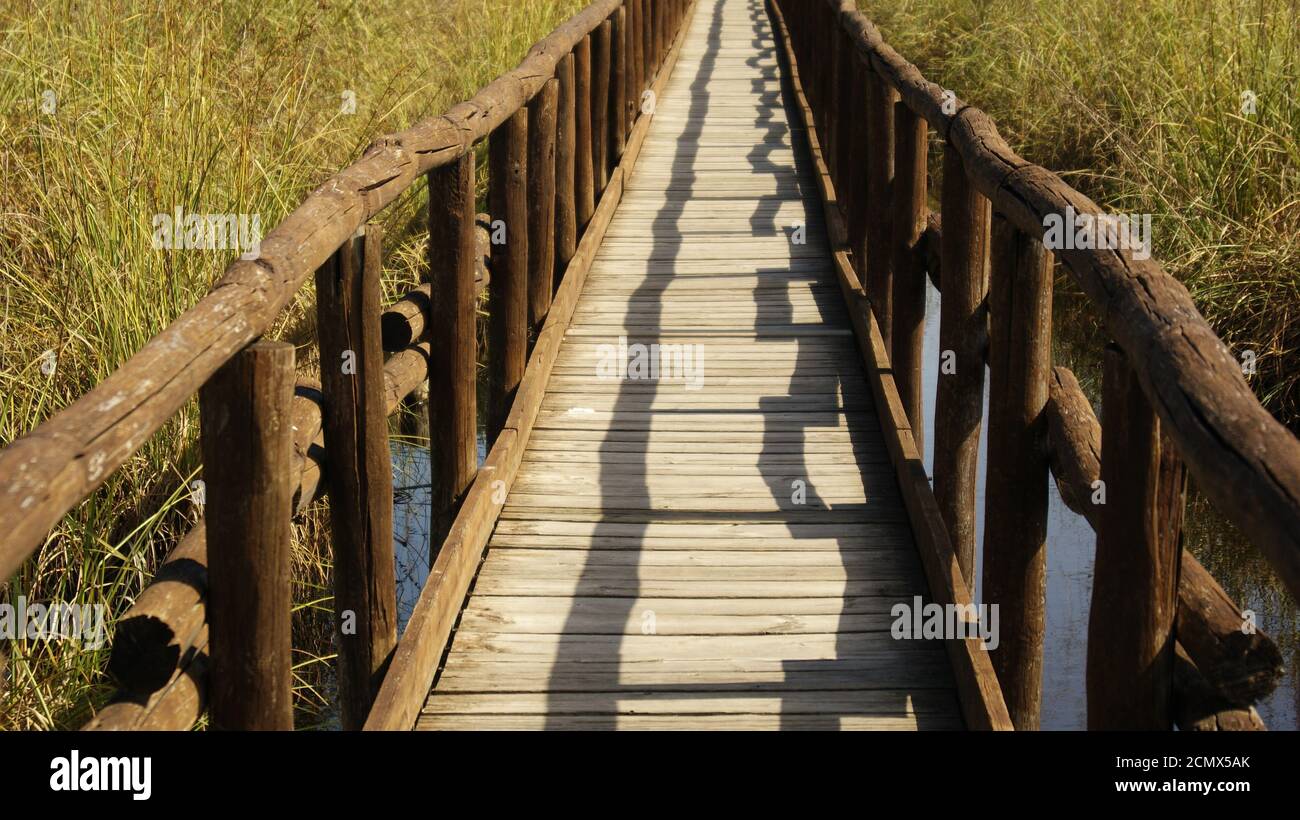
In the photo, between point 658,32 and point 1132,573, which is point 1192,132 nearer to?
point 1132,573

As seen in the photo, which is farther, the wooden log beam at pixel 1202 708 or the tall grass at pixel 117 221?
the tall grass at pixel 117 221

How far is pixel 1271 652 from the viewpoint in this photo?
2.31 metres

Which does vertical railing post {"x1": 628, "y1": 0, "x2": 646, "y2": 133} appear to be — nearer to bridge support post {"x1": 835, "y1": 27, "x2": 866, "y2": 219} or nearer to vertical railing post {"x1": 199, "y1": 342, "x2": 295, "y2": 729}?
bridge support post {"x1": 835, "y1": 27, "x2": 866, "y2": 219}

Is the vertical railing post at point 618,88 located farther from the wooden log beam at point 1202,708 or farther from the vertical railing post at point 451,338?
the wooden log beam at point 1202,708

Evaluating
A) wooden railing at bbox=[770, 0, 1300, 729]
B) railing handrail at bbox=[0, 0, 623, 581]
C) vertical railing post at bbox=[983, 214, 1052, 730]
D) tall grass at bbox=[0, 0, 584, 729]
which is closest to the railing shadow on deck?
wooden railing at bbox=[770, 0, 1300, 729]

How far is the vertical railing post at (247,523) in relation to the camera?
2.46 metres

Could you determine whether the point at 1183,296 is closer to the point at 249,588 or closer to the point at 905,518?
the point at 249,588

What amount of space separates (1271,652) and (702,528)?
94.5 inches

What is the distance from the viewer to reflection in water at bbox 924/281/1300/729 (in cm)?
535

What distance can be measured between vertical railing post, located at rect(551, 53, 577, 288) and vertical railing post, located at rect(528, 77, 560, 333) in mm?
469

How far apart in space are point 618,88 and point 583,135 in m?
1.92

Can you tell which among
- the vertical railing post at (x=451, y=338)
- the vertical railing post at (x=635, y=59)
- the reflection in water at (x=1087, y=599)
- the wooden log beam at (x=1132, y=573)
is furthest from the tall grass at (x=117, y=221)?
the vertical railing post at (x=635, y=59)

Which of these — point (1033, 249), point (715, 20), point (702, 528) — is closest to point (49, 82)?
point (702, 528)

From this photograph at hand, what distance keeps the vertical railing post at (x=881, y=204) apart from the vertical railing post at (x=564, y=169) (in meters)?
1.32
